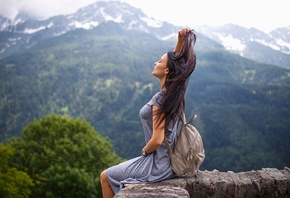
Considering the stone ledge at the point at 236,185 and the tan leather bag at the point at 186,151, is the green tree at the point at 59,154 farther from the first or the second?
the tan leather bag at the point at 186,151

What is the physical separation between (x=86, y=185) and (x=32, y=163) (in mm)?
→ 6716

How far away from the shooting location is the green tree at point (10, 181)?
18.9m

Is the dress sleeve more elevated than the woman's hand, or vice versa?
the woman's hand

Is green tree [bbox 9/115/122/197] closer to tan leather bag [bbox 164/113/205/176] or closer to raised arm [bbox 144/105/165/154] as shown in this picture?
tan leather bag [bbox 164/113/205/176]

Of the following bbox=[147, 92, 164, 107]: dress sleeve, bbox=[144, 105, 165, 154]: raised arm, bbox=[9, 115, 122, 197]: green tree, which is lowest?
bbox=[9, 115, 122, 197]: green tree

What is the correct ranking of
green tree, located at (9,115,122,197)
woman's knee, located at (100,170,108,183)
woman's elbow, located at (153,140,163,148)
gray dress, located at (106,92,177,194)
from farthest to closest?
green tree, located at (9,115,122,197), woman's knee, located at (100,170,108,183), gray dress, located at (106,92,177,194), woman's elbow, located at (153,140,163,148)

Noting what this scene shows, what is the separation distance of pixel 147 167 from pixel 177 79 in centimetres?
125

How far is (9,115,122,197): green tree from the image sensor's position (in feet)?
80.6

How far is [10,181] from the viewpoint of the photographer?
64.4 feet

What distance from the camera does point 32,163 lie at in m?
27.2

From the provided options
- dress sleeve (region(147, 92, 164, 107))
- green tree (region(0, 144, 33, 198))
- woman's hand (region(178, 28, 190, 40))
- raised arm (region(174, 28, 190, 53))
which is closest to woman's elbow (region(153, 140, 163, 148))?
dress sleeve (region(147, 92, 164, 107))

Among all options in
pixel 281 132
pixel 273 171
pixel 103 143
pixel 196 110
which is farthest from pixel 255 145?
pixel 273 171

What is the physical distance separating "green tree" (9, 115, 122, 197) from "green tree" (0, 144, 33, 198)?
3522mm

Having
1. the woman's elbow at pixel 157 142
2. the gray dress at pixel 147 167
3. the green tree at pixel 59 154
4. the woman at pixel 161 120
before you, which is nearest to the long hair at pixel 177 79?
the woman at pixel 161 120
